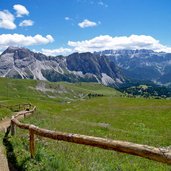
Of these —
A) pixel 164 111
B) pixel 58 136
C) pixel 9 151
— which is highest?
pixel 58 136

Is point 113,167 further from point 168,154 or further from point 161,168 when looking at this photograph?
point 168,154

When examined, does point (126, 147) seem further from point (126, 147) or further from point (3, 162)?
point (3, 162)

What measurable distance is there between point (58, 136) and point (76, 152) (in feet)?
9.33

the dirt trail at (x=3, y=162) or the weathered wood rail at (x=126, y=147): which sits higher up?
the weathered wood rail at (x=126, y=147)

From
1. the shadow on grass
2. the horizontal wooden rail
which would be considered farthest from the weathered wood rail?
the shadow on grass

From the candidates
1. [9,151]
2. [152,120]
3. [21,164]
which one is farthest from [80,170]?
[152,120]

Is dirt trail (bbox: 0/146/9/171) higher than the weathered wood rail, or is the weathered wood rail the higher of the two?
the weathered wood rail

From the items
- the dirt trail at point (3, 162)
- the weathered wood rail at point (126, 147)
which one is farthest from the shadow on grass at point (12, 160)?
the weathered wood rail at point (126, 147)

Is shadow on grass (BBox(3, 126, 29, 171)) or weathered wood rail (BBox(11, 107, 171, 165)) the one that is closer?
weathered wood rail (BBox(11, 107, 171, 165))

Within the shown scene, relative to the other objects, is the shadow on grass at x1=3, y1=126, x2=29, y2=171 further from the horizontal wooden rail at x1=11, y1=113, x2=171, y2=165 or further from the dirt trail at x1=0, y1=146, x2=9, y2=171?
the horizontal wooden rail at x1=11, y1=113, x2=171, y2=165

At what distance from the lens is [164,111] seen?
8075cm

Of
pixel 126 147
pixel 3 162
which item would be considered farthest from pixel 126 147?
pixel 3 162

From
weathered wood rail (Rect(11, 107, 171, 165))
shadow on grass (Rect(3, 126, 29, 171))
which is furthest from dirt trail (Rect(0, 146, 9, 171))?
weathered wood rail (Rect(11, 107, 171, 165))

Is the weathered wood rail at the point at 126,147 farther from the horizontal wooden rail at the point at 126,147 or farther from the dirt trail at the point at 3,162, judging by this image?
the dirt trail at the point at 3,162
